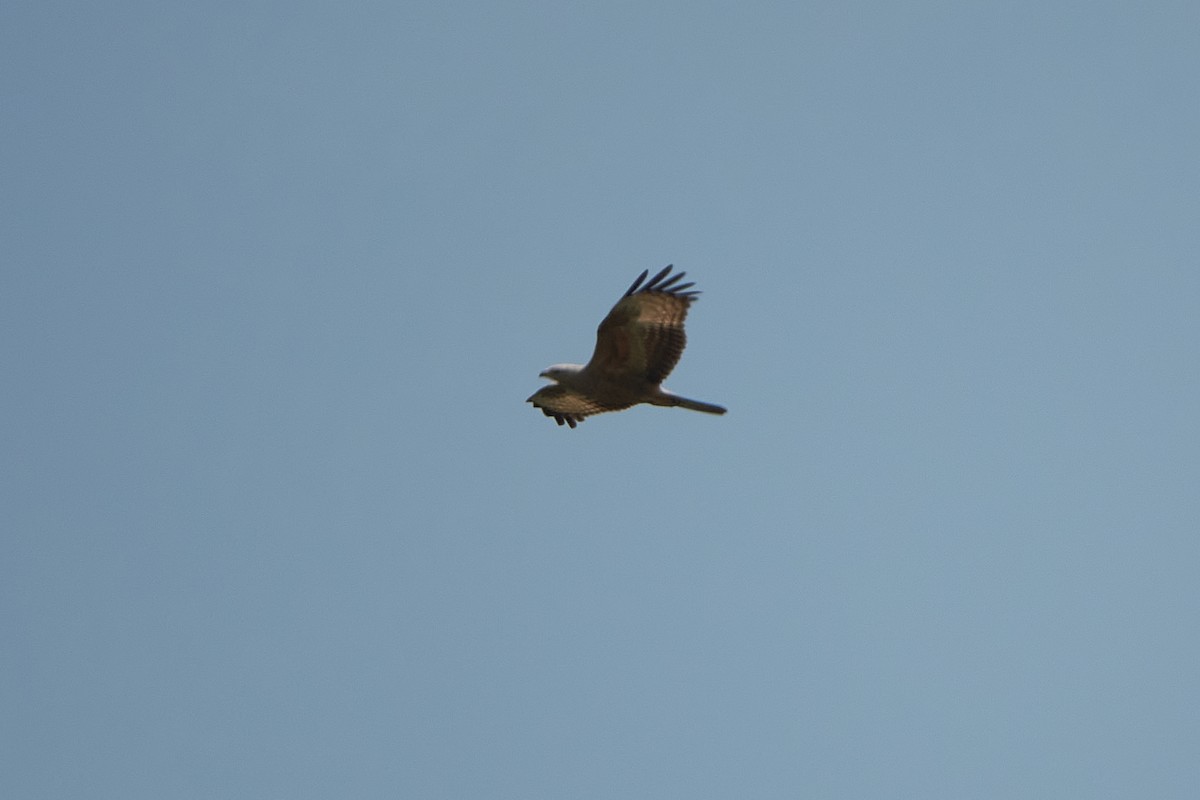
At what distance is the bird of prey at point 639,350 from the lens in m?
22.4

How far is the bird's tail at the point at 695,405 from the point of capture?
22497 mm

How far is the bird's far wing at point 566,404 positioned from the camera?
77.6 ft

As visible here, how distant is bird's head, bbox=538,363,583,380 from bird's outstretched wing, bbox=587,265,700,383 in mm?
414

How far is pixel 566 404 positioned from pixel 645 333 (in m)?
2.06

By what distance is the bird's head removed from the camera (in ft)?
76.2

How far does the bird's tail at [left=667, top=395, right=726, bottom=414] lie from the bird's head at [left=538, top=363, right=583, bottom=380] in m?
1.24

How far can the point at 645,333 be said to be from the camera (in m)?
22.5

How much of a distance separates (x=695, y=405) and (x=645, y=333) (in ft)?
3.28

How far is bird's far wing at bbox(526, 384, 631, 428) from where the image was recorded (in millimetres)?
23641

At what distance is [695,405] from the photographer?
22625mm

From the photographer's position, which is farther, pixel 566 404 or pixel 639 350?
pixel 566 404

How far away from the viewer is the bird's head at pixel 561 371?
23.2 meters

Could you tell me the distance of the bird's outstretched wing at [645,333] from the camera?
2233cm

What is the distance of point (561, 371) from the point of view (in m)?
23.3
